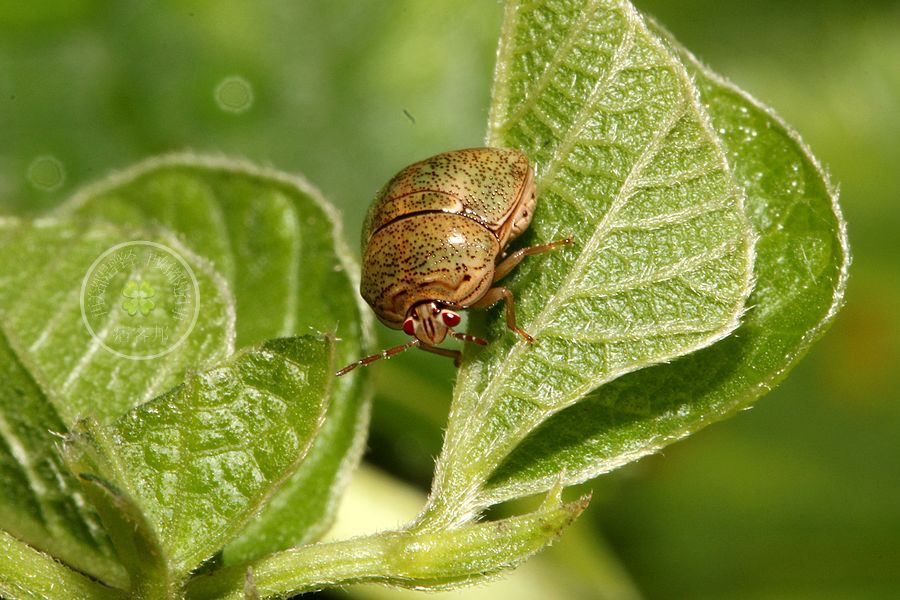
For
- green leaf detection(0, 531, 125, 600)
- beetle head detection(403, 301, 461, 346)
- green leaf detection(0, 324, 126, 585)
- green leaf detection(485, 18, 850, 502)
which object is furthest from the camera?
beetle head detection(403, 301, 461, 346)

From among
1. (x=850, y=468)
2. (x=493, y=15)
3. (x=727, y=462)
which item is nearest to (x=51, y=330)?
(x=493, y=15)

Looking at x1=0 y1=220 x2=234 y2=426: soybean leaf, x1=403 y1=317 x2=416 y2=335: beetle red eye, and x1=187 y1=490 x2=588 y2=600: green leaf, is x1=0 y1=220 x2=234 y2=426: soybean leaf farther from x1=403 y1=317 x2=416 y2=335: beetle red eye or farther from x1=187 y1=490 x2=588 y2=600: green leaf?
x1=403 y1=317 x2=416 y2=335: beetle red eye

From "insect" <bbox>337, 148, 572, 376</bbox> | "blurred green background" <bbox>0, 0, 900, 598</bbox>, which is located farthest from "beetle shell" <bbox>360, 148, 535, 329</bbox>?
"blurred green background" <bbox>0, 0, 900, 598</bbox>

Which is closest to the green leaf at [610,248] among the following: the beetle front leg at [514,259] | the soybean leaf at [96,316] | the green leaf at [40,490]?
the beetle front leg at [514,259]

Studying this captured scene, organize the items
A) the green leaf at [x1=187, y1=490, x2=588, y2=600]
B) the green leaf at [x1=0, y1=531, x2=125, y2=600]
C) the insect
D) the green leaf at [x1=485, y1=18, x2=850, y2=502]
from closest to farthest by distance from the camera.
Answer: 1. the green leaf at [x1=187, y1=490, x2=588, y2=600]
2. the green leaf at [x1=0, y1=531, x2=125, y2=600]
3. the green leaf at [x1=485, y1=18, x2=850, y2=502]
4. the insect

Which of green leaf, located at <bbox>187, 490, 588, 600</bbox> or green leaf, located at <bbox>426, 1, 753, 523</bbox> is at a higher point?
green leaf, located at <bbox>426, 1, 753, 523</bbox>

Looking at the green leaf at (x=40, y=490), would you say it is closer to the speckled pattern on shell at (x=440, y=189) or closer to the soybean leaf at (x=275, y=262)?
the soybean leaf at (x=275, y=262)

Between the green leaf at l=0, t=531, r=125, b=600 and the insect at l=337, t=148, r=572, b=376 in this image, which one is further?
the insect at l=337, t=148, r=572, b=376

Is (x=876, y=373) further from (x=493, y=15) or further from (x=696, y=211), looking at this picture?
(x=696, y=211)
